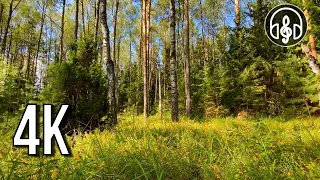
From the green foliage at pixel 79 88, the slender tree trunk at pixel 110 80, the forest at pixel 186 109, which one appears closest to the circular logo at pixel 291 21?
the forest at pixel 186 109

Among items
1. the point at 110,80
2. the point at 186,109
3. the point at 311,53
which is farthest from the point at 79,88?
the point at 311,53

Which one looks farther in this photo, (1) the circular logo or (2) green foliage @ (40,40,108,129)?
(1) the circular logo

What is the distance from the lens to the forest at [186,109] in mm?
2361

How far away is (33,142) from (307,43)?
9363 mm

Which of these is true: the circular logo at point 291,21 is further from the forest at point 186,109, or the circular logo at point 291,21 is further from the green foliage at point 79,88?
the green foliage at point 79,88

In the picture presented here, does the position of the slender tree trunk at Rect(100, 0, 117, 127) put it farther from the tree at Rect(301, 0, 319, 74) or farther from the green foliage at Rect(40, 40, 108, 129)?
the tree at Rect(301, 0, 319, 74)

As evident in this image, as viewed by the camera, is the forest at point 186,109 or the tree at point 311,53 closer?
the forest at point 186,109

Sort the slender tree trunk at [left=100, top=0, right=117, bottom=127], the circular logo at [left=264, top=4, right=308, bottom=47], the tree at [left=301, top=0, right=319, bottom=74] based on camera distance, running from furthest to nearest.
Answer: the circular logo at [left=264, top=4, right=308, bottom=47] → the tree at [left=301, top=0, right=319, bottom=74] → the slender tree trunk at [left=100, top=0, right=117, bottom=127]

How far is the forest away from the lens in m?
2.36

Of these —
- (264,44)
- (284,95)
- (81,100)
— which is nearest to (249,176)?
(81,100)

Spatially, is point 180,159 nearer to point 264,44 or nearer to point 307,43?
point 307,43

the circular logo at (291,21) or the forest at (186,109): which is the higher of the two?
the circular logo at (291,21)

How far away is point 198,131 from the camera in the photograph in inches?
214

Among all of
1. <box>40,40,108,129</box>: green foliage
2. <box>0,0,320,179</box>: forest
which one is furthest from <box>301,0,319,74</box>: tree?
<box>40,40,108,129</box>: green foliage
